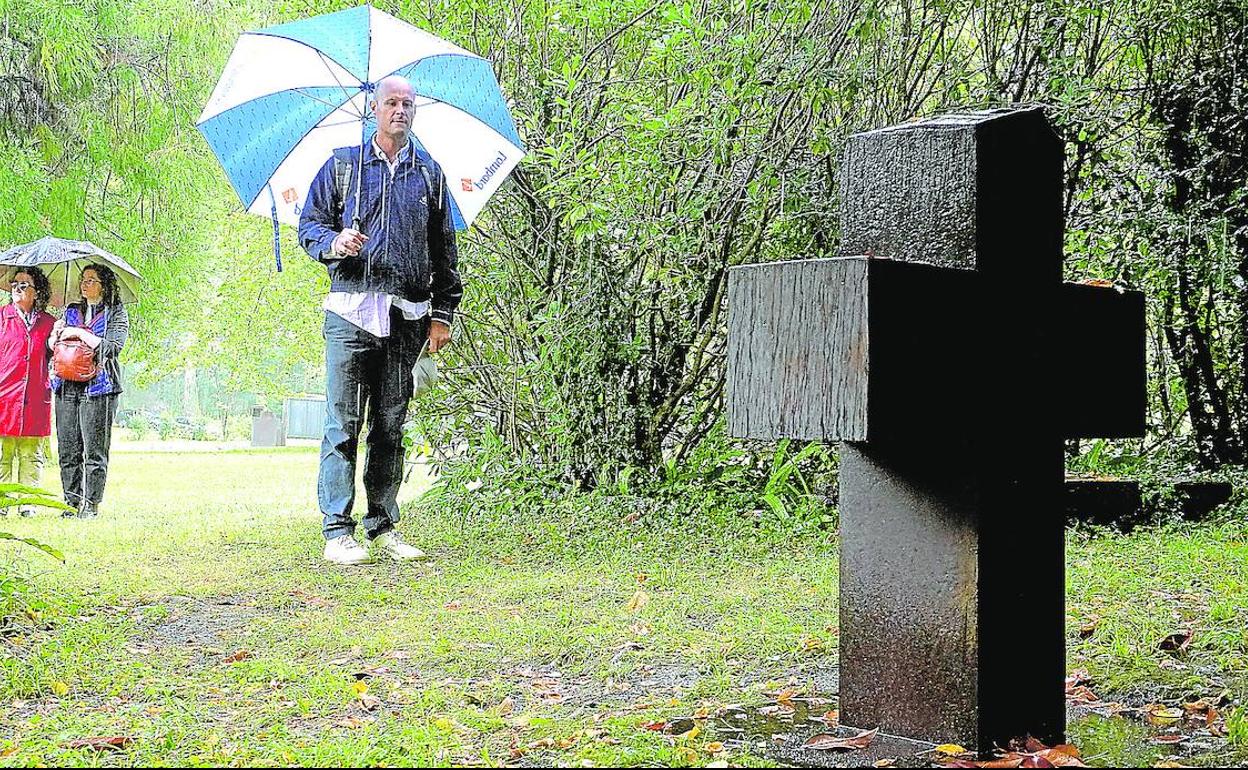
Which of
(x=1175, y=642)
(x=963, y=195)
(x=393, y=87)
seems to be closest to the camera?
(x=963, y=195)

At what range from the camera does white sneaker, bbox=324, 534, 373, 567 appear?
5281 mm

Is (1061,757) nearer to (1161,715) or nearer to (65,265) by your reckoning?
(1161,715)

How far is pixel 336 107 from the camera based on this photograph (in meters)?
5.87

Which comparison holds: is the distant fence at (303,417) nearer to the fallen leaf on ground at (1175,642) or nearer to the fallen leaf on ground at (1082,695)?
the fallen leaf on ground at (1175,642)

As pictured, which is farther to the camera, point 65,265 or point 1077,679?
point 65,265

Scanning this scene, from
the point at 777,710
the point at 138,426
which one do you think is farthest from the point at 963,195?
the point at 138,426

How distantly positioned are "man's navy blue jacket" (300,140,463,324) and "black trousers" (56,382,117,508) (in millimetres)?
3201

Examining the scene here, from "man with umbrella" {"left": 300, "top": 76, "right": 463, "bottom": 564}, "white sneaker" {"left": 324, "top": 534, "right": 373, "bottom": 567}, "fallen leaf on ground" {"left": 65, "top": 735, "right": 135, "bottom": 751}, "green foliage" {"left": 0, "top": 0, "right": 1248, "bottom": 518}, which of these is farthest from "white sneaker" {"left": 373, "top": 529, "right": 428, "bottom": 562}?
"fallen leaf on ground" {"left": 65, "top": 735, "right": 135, "bottom": 751}

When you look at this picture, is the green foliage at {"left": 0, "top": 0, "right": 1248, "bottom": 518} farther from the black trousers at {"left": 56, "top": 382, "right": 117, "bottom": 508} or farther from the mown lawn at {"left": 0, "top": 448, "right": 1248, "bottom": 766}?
the black trousers at {"left": 56, "top": 382, "right": 117, "bottom": 508}

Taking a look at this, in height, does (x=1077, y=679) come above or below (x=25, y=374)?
below

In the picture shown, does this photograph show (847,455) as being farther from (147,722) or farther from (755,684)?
(147,722)

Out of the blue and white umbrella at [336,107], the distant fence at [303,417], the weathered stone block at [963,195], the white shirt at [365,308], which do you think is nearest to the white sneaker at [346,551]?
the white shirt at [365,308]

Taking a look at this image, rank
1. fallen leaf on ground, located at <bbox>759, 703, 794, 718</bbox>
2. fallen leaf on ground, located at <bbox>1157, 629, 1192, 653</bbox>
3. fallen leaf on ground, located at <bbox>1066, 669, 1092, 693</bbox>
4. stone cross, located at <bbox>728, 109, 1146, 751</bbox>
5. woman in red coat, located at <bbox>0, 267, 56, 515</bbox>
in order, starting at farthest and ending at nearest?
woman in red coat, located at <bbox>0, 267, 56, 515</bbox> < fallen leaf on ground, located at <bbox>1157, 629, 1192, 653</bbox> < fallen leaf on ground, located at <bbox>1066, 669, 1092, 693</bbox> < fallen leaf on ground, located at <bbox>759, 703, 794, 718</bbox> < stone cross, located at <bbox>728, 109, 1146, 751</bbox>

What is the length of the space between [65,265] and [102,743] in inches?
276
